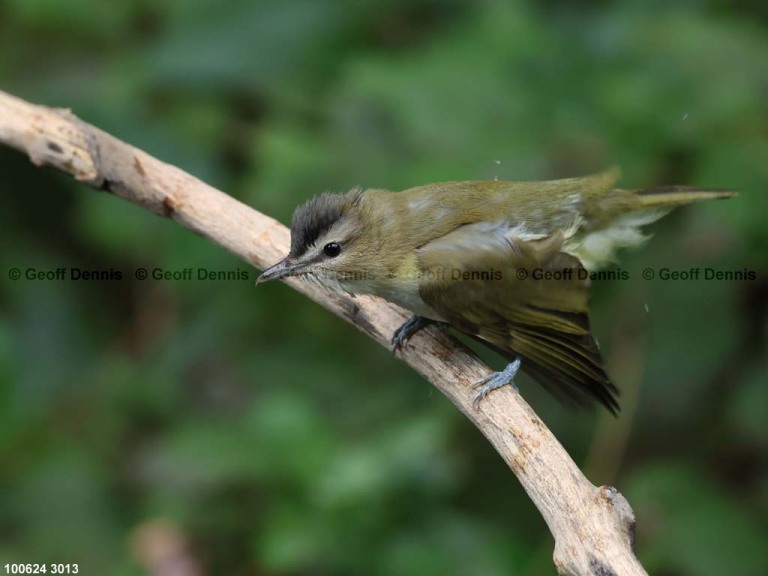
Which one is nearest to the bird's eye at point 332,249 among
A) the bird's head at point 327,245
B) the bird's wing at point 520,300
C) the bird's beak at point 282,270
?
the bird's head at point 327,245

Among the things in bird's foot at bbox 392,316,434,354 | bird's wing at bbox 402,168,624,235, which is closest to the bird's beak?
bird's foot at bbox 392,316,434,354

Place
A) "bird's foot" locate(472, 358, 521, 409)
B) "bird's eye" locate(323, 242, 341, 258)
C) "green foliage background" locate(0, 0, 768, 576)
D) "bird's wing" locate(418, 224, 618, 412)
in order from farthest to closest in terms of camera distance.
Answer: "green foliage background" locate(0, 0, 768, 576), "bird's eye" locate(323, 242, 341, 258), "bird's wing" locate(418, 224, 618, 412), "bird's foot" locate(472, 358, 521, 409)

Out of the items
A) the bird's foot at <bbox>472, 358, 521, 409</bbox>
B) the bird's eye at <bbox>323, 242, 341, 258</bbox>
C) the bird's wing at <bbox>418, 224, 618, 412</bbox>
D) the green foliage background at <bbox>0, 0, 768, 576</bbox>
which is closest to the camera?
the bird's foot at <bbox>472, 358, 521, 409</bbox>

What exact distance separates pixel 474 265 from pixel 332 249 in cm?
49

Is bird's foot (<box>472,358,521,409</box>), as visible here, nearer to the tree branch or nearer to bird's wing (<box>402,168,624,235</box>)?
the tree branch

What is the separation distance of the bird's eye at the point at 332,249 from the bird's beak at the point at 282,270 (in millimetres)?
116

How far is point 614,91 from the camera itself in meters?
4.04

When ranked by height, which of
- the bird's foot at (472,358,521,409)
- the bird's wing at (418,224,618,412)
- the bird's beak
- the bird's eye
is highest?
the bird's eye

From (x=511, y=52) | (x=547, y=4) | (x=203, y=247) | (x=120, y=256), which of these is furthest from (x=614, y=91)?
(x=120, y=256)

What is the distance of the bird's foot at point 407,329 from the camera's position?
3.20m

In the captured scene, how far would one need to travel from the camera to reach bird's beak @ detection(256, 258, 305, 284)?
3213mm

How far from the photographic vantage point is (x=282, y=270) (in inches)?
127

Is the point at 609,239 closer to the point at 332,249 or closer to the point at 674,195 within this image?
the point at 674,195

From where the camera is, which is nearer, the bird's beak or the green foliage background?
the bird's beak
